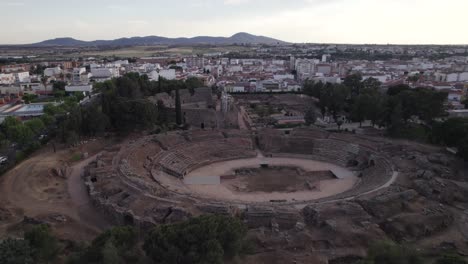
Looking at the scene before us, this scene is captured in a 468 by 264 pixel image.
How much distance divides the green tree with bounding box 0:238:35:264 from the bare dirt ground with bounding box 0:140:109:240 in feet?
21.7

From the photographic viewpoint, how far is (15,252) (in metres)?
16.8

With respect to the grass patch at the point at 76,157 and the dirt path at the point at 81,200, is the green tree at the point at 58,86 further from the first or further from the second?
the dirt path at the point at 81,200

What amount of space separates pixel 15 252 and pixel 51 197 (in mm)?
14675

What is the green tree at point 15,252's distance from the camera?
16.2 metres

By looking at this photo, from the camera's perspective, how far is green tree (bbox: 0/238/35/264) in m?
16.2

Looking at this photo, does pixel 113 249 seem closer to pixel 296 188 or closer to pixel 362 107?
pixel 296 188

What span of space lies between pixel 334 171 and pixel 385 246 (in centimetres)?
2126

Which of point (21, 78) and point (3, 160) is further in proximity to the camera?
point (21, 78)

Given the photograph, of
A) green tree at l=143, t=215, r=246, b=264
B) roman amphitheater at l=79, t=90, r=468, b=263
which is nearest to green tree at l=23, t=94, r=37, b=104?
roman amphitheater at l=79, t=90, r=468, b=263

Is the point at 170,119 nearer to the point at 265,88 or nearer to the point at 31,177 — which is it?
the point at 31,177

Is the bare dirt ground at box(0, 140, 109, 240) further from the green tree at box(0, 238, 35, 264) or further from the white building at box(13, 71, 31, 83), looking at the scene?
the white building at box(13, 71, 31, 83)

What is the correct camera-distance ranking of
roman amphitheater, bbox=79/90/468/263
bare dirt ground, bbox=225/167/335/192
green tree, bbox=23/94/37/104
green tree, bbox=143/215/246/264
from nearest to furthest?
green tree, bbox=143/215/246/264 → roman amphitheater, bbox=79/90/468/263 → bare dirt ground, bbox=225/167/335/192 → green tree, bbox=23/94/37/104

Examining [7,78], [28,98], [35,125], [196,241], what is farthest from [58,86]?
[196,241]

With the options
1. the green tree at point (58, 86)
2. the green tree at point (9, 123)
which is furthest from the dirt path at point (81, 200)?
the green tree at point (58, 86)
